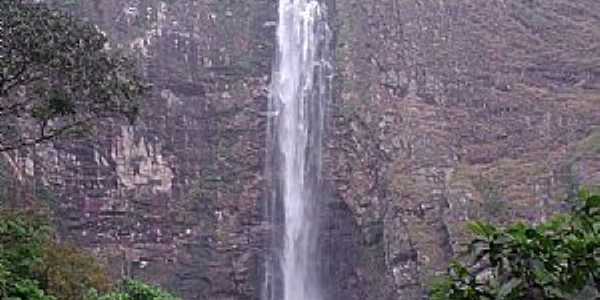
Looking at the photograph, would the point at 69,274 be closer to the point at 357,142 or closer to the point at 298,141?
the point at 357,142

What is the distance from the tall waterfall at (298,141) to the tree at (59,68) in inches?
598

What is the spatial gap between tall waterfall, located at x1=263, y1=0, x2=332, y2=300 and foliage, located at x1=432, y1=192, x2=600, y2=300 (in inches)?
884

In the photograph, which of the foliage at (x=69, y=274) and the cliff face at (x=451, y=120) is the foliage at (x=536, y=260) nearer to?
the foliage at (x=69, y=274)

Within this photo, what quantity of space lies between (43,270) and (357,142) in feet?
50.2

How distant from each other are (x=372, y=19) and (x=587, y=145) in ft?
26.6

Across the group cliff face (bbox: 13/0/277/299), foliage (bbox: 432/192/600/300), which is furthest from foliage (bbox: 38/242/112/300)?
cliff face (bbox: 13/0/277/299)

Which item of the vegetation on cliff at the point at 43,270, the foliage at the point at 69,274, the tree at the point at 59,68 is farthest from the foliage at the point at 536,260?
the foliage at the point at 69,274

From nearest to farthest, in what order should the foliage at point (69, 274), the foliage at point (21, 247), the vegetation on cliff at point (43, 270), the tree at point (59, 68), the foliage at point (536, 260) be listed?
the foliage at point (536, 260) < the vegetation on cliff at point (43, 270) < the foliage at point (21, 247) < the tree at point (59, 68) < the foliage at point (69, 274)

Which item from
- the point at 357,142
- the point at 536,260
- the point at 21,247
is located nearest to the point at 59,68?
the point at 21,247

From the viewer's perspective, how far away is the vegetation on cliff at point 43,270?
29.2ft

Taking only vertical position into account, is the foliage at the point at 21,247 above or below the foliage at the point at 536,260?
below

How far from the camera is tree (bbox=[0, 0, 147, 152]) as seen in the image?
9.49 metres

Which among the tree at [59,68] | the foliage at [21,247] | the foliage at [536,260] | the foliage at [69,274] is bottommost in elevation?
the foliage at [69,274]

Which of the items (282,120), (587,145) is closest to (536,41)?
(587,145)
